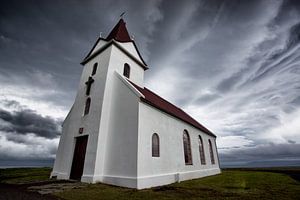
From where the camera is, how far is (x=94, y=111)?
1101 centimetres

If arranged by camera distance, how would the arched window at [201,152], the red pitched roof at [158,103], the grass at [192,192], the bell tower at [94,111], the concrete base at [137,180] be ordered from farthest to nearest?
1. the arched window at [201,152]
2. the red pitched roof at [158,103]
3. the bell tower at [94,111]
4. the concrete base at [137,180]
5. the grass at [192,192]

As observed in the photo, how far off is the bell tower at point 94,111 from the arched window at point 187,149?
21.6 feet

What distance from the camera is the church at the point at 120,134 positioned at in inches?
360

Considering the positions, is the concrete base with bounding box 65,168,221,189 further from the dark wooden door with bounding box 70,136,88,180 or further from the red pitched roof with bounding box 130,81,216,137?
the red pitched roof with bounding box 130,81,216,137

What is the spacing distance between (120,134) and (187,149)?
7.32 metres

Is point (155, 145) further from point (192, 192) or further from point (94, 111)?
point (94, 111)

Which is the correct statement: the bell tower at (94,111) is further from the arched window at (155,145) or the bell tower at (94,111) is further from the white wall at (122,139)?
the arched window at (155,145)

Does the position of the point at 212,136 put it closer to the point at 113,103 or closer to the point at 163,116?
the point at 163,116

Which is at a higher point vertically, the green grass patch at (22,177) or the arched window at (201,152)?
the arched window at (201,152)

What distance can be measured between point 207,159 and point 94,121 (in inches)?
537

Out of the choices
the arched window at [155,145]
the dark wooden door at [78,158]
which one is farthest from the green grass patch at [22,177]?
the arched window at [155,145]

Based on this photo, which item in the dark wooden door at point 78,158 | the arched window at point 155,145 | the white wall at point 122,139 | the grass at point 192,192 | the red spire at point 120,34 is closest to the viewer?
the grass at point 192,192

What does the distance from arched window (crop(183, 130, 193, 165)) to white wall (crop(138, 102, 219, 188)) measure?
408mm

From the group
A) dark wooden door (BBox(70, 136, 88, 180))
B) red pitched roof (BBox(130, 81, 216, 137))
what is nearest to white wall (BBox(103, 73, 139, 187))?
red pitched roof (BBox(130, 81, 216, 137))
